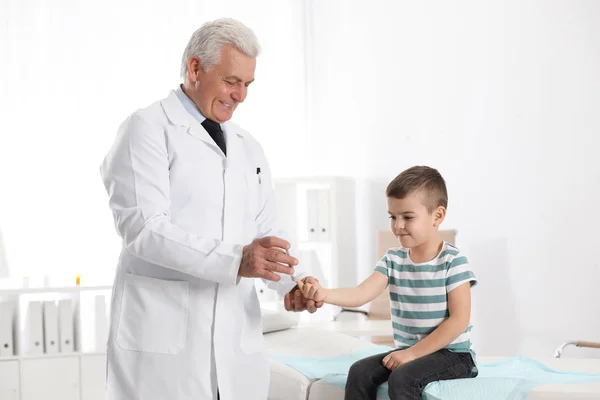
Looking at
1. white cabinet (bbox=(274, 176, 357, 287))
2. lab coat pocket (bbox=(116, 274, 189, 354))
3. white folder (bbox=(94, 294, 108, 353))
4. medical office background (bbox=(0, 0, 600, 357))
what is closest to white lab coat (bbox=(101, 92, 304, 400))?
lab coat pocket (bbox=(116, 274, 189, 354))

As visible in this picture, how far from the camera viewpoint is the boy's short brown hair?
2.11 metres

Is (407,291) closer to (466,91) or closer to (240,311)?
(240,311)

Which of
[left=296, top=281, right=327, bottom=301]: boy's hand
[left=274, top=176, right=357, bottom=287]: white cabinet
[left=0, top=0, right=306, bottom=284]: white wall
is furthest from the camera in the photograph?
[left=274, top=176, right=357, bottom=287]: white cabinet

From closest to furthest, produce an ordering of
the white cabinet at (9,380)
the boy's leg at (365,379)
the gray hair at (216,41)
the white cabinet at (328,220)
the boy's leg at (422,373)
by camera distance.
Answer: the gray hair at (216,41), the boy's leg at (422,373), the boy's leg at (365,379), the white cabinet at (9,380), the white cabinet at (328,220)

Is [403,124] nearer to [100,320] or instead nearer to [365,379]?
[100,320]

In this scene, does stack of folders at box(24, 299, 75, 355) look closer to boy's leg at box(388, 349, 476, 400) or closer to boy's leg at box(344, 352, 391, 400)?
boy's leg at box(344, 352, 391, 400)

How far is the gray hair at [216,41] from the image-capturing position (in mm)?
1675

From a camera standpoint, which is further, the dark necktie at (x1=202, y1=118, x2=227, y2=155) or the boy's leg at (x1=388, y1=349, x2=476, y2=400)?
the boy's leg at (x1=388, y1=349, x2=476, y2=400)

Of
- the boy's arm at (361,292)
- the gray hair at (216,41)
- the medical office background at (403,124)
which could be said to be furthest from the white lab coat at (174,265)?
the medical office background at (403,124)

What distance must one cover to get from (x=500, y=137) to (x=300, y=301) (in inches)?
95.2

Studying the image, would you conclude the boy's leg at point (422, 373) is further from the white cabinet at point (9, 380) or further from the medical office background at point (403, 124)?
the white cabinet at point (9, 380)

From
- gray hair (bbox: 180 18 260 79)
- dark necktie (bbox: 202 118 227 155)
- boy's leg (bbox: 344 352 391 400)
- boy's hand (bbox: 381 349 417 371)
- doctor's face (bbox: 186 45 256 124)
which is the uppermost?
gray hair (bbox: 180 18 260 79)

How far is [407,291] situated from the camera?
2.15m

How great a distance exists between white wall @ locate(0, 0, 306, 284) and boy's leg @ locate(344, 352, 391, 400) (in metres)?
2.18
